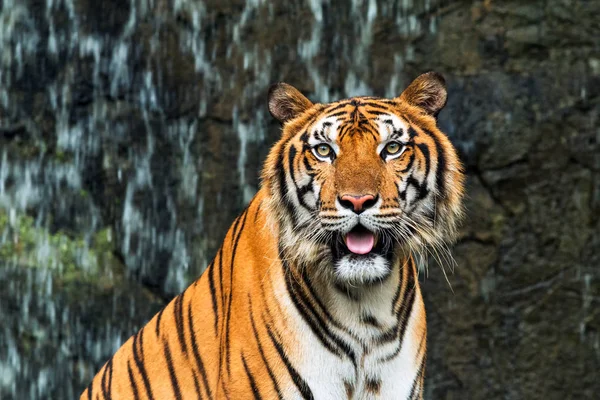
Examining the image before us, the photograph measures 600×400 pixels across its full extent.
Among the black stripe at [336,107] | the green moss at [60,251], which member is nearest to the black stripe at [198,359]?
the black stripe at [336,107]

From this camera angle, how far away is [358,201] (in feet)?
9.05

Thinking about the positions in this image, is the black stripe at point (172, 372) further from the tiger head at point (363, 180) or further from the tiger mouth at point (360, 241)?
the tiger mouth at point (360, 241)

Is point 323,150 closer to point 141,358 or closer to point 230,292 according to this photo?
point 230,292

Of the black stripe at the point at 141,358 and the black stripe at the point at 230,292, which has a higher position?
the black stripe at the point at 230,292

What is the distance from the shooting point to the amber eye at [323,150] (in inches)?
117

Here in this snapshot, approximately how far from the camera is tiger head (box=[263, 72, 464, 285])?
2.83 m

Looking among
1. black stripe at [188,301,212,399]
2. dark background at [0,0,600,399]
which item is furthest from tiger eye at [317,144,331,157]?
dark background at [0,0,600,399]

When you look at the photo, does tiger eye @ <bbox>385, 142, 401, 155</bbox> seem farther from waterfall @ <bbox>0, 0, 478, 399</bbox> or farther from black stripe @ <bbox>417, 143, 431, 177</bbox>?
waterfall @ <bbox>0, 0, 478, 399</bbox>

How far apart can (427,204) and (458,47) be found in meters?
2.94

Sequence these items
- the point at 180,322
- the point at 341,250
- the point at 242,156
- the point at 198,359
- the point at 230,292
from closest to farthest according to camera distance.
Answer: the point at 341,250
the point at 230,292
the point at 198,359
the point at 180,322
the point at 242,156

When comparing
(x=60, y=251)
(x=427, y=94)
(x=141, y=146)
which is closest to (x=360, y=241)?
(x=427, y=94)

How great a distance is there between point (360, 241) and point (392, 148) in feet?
1.07

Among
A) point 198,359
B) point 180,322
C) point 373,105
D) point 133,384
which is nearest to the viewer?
point 373,105

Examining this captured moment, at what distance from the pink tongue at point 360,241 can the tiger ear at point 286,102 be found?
54 centimetres
